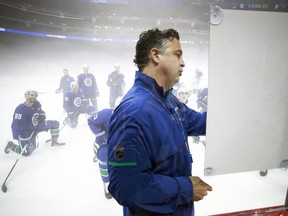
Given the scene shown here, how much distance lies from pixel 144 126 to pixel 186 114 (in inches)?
15.9

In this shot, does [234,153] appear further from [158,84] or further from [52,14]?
[52,14]

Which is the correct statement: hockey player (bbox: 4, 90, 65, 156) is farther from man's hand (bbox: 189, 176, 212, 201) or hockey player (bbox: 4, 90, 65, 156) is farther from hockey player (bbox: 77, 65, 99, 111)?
A: man's hand (bbox: 189, 176, 212, 201)

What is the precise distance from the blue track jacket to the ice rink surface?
1189 millimetres

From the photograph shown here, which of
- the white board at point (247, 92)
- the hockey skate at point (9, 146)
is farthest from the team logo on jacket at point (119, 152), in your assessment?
the hockey skate at point (9, 146)

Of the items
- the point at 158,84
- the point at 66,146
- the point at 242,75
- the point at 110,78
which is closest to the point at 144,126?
the point at 158,84

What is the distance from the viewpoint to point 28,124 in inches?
81.0

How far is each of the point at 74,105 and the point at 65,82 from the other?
297 mm

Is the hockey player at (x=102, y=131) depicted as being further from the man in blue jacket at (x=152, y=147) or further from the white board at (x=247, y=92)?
the man in blue jacket at (x=152, y=147)

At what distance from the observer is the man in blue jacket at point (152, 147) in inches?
23.7

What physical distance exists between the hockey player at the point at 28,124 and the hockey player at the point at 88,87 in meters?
0.51

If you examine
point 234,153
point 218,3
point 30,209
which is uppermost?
point 218,3

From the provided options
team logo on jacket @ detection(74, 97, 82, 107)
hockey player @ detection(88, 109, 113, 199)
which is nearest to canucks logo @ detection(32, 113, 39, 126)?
team logo on jacket @ detection(74, 97, 82, 107)

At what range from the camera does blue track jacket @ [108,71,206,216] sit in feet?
1.97

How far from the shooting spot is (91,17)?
6.56 feet
